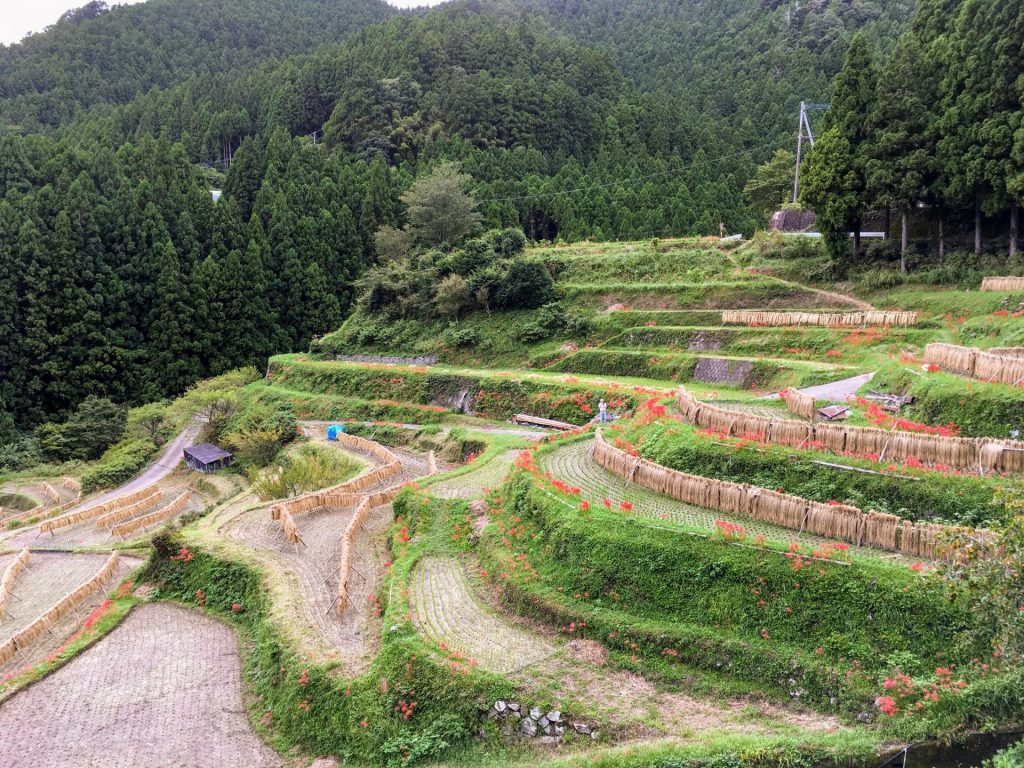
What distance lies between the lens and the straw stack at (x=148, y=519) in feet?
93.1

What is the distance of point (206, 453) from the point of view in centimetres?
3794

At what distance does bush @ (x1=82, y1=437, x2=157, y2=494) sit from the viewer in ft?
123

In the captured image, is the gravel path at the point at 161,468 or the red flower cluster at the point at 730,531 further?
the gravel path at the point at 161,468

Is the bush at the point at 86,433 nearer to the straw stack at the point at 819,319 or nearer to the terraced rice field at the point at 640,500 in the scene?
the terraced rice field at the point at 640,500

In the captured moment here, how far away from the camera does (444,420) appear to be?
110 feet

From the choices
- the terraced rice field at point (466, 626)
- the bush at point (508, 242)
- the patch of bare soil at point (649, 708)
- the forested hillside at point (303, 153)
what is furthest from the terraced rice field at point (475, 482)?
the forested hillside at point (303, 153)

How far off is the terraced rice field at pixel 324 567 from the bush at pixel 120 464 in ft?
56.9

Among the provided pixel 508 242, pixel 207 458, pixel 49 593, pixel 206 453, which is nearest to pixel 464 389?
pixel 207 458

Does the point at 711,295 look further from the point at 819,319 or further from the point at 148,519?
the point at 148,519

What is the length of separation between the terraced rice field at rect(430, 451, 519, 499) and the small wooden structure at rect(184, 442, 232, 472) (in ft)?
59.4

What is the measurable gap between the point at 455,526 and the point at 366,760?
7.70 metres

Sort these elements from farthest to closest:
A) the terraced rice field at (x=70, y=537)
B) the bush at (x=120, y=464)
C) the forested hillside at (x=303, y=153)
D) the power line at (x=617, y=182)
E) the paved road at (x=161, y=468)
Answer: the power line at (x=617, y=182), the forested hillside at (x=303, y=153), the bush at (x=120, y=464), the paved road at (x=161, y=468), the terraced rice field at (x=70, y=537)

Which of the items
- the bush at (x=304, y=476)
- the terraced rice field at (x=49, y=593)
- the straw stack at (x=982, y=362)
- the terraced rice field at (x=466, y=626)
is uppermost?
the straw stack at (x=982, y=362)

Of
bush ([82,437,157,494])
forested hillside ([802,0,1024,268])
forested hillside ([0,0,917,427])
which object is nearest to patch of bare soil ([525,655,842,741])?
forested hillside ([802,0,1024,268])
